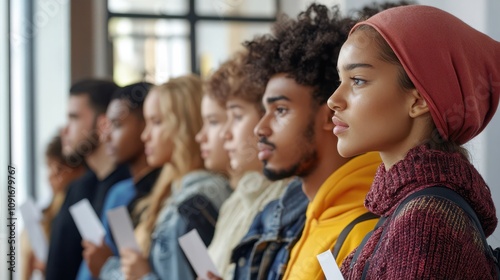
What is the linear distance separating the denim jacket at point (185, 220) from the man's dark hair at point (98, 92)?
136 cm

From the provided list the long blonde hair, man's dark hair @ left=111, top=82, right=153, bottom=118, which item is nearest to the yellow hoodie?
the long blonde hair

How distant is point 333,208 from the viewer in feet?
8.84

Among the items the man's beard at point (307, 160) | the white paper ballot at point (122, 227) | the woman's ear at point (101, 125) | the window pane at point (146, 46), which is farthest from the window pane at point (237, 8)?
the man's beard at point (307, 160)

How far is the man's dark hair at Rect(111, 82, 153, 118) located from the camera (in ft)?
A: 16.1

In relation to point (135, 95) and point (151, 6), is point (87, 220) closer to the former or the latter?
point (135, 95)

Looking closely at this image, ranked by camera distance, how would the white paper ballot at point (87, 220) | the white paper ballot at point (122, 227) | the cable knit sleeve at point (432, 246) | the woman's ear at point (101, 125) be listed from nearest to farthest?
the cable knit sleeve at point (432, 246)
the white paper ballot at point (122, 227)
the white paper ballot at point (87, 220)
the woman's ear at point (101, 125)

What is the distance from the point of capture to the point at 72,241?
520cm

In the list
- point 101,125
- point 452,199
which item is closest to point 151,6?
point 101,125

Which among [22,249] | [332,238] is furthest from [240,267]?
[22,249]

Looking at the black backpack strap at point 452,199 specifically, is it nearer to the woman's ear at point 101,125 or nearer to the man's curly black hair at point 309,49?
the man's curly black hair at point 309,49

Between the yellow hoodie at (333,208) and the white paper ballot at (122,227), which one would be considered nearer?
the yellow hoodie at (333,208)

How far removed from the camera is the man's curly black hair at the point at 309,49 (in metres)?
2.88

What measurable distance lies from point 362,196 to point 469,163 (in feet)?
1.87

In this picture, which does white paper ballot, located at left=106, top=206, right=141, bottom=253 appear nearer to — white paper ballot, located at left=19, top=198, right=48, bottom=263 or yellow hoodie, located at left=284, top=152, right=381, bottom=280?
white paper ballot, located at left=19, top=198, right=48, bottom=263
